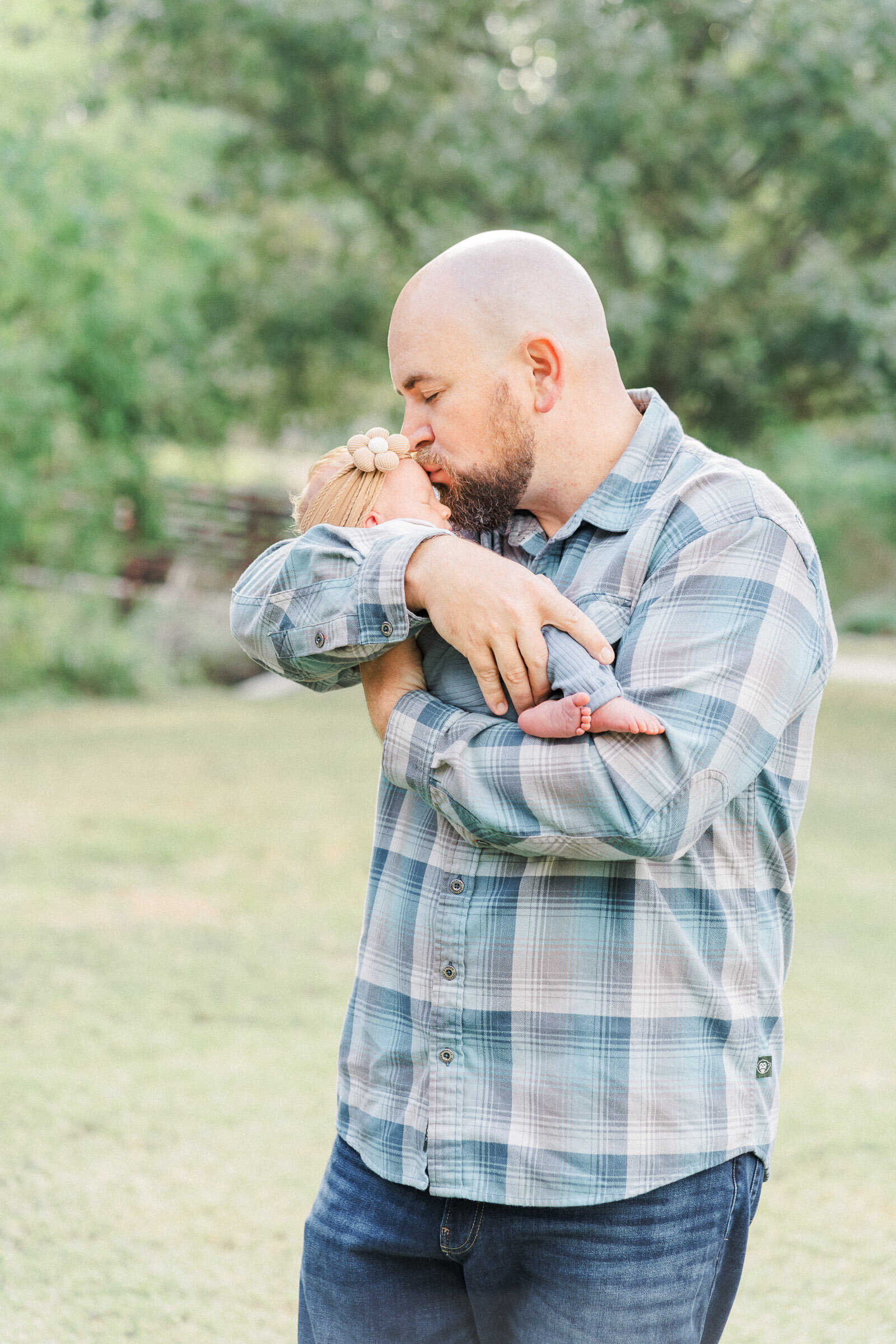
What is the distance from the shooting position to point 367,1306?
165 cm

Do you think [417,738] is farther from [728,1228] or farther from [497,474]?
[728,1228]

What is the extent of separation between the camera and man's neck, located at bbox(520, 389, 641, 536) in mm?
1694

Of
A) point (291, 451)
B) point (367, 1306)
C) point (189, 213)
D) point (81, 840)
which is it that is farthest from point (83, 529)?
point (367, 1306)

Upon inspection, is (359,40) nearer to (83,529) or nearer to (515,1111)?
(83,529)

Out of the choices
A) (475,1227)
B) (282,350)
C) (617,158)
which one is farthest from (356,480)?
(282,350)

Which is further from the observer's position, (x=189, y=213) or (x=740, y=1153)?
(x=189, y=213)

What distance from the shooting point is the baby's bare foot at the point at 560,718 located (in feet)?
4.58

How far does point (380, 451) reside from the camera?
176 centimetres

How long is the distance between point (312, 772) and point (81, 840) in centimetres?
249

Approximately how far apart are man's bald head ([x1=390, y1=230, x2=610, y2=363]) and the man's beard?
0.24 ft

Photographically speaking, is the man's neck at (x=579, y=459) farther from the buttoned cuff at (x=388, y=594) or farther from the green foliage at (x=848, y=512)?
the green foliage at (x=848, y=512)

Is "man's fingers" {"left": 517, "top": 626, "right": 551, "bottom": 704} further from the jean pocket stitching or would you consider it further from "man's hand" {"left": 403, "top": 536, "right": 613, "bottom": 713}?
the jean pocket stitching

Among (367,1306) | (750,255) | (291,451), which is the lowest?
(367,1306)

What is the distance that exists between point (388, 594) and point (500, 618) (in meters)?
0.15
